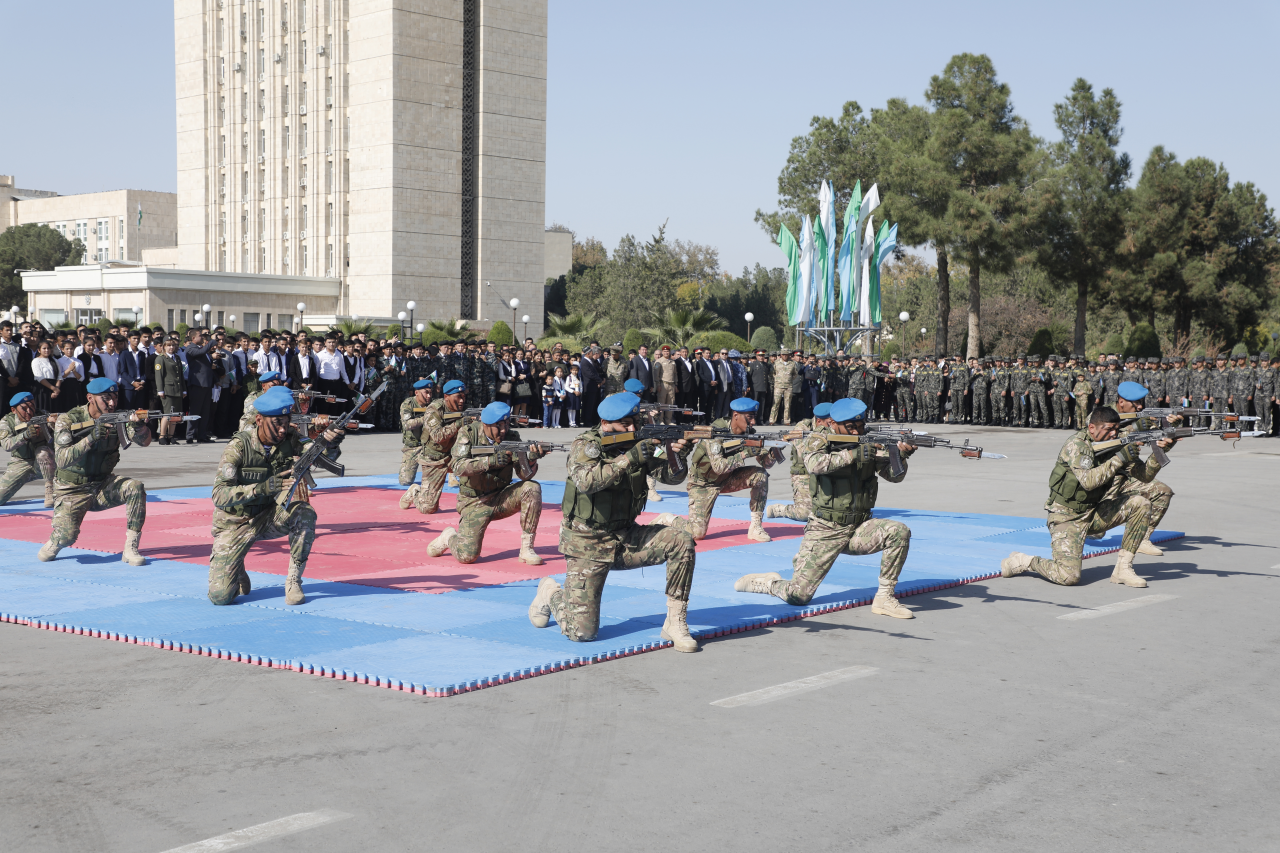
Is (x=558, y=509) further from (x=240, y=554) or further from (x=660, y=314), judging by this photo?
(x=660, y=314)

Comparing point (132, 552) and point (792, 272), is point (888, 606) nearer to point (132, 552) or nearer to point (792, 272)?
point (132, 552)

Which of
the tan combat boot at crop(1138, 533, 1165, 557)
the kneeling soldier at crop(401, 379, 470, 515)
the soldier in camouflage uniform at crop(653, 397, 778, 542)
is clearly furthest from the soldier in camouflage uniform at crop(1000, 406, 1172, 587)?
the kneeling soldier at crop(401, 379, 470, 515)

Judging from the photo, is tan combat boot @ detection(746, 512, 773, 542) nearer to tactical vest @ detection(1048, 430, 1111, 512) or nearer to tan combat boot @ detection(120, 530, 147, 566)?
tactical vest @ detection(1048, 430, 1111, 512)

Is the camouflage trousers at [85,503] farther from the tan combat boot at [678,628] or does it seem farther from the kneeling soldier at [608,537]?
the tan combat boot at [678,628]

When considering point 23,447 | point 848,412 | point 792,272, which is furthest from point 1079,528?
point 792,272

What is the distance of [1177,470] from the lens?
815 inches

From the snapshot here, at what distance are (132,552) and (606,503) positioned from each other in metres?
5.33

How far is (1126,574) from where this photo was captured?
34.7 feet

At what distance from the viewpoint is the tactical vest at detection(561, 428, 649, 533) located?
8047 mm

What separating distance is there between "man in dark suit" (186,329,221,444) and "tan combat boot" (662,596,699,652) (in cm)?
1701

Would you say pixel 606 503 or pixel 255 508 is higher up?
pixel 606 503

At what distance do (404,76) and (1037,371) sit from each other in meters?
37.6

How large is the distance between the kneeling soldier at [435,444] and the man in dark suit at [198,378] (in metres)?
9.99

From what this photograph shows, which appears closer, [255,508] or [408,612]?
[408,612]
